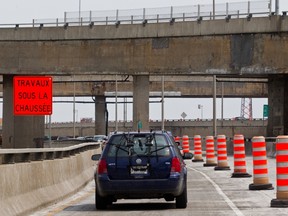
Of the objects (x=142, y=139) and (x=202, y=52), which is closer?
(x=142, y=139)

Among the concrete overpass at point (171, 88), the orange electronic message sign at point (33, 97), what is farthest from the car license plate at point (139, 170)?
the concrete overpass at point (171, 88)

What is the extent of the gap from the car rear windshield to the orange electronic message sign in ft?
20.9

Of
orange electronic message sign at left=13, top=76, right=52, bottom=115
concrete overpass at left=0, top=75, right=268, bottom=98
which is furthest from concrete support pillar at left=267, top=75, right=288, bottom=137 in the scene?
orange electronic message sign at left=13, top=76, right=52, bottom=115

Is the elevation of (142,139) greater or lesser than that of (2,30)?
lesser

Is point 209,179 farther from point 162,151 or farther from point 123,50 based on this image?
point 123,50

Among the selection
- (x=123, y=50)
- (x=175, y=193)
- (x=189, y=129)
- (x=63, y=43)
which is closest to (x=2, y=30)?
(x=63, y=43)

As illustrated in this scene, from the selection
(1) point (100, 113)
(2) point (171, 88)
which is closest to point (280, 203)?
(2) point (171, 88)

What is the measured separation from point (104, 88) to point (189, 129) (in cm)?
2726

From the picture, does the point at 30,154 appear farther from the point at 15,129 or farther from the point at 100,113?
the point at 100,113

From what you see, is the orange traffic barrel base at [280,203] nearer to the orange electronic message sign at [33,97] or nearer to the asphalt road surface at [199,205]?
the asphalt road surface at [199,205]

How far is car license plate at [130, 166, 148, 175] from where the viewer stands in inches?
688

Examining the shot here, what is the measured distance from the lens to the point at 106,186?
1741 cm

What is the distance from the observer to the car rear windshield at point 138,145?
17625 mm

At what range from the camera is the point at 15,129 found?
67438 millimetres
